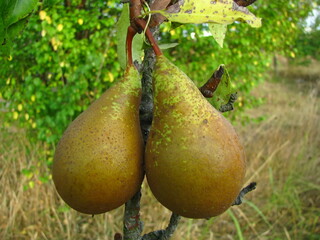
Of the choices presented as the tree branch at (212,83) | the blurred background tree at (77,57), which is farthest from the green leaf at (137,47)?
the blurred background tree at (77,57)

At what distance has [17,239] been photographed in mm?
2463

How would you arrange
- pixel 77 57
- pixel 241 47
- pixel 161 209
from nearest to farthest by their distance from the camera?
pixel 77 57, pixel 161 209, pixel 241 47

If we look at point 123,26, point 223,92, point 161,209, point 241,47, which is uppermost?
point 123,26

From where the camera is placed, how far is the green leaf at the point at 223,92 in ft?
2.13

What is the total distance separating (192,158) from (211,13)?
0.22 m

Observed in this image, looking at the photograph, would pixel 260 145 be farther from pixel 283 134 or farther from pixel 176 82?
pixel 176 82

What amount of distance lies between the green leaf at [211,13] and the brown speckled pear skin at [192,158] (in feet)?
0.39

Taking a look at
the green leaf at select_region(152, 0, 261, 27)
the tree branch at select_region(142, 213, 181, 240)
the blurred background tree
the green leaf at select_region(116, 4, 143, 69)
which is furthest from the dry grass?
the green leaf at select_region(152, 0, 261, 27)

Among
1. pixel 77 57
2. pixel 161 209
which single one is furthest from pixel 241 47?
pixel 161 209

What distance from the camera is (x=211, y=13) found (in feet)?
1.73

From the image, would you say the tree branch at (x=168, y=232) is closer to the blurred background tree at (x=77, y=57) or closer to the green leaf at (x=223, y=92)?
the green leaf at (x=223, y=92)

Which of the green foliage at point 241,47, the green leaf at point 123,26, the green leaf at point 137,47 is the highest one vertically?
the green leaf at point 123,26

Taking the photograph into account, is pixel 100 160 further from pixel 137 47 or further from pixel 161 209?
pixel 161 209

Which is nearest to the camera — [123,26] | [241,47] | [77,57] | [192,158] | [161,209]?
[192,158]
